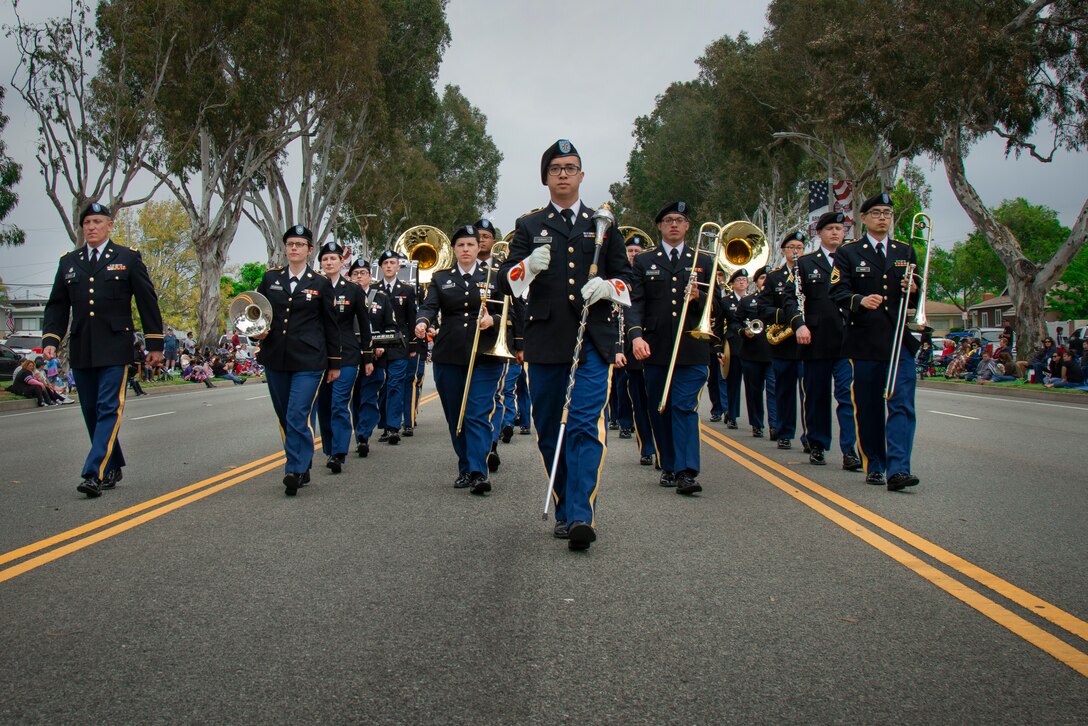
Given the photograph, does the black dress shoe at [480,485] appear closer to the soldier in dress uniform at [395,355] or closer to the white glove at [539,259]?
the white glove at [539,259]

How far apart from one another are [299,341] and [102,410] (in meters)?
1.63

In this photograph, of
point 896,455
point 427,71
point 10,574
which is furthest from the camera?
point 427,71

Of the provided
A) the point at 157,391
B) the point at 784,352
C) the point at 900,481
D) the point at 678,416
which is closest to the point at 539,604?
the point at 678,416

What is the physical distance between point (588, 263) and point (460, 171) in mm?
67726

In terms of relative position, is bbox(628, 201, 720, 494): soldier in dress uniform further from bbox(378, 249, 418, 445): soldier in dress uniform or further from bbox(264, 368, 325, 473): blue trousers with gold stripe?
bbox(378, 249, 418, 445): soldier in dress uniform

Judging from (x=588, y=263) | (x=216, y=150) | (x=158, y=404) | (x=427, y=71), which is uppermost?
(x=427, y=71)

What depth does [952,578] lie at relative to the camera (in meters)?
5.07

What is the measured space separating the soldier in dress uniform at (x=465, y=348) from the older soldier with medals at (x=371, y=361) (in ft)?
5.06

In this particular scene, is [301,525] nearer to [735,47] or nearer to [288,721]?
[288,721]

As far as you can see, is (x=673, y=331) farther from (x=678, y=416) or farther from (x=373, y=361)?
(x=373, y=361)

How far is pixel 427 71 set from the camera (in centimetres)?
4222

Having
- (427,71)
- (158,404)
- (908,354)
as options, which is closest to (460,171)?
(427,71)

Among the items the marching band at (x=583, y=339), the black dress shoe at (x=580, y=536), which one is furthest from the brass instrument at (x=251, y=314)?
the black dress shoe at (x=580, y=536)

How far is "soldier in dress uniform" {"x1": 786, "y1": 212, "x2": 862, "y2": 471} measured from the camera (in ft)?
31.6
